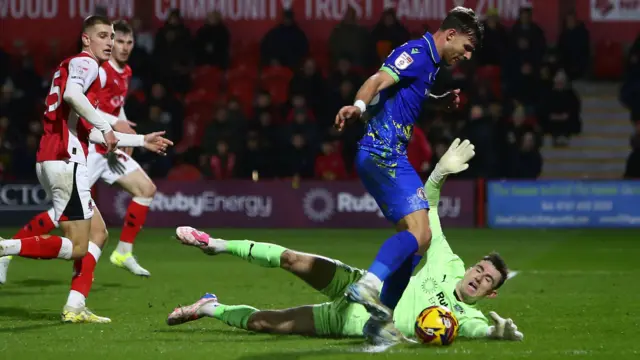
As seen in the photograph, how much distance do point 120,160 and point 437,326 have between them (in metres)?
5.20

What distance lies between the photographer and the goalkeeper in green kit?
7.46 m

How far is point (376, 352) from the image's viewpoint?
7.02 m

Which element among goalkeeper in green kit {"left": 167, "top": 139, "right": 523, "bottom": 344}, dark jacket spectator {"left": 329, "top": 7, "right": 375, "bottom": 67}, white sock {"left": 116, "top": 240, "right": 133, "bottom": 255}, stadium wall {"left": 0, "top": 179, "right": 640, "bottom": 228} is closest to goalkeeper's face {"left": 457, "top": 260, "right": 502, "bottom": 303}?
goalkeeper in green kit {"left": 167, "top": 139, "right": 523, "bottom": 344}

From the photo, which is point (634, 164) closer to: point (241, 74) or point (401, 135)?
point (241, 74)

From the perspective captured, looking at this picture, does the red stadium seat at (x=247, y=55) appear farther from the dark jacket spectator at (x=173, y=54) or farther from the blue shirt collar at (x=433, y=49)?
the blue shirt collar at (x=433, y=49)

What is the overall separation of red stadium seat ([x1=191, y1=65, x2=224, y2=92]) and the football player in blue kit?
49.0 feet

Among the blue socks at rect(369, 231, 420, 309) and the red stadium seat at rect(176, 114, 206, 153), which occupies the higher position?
the blue socks at rect(369, 231, 420, 309)

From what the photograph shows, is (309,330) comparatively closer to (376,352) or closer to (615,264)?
(376,352)

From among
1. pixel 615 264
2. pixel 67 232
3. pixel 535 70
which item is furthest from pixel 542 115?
pixel 67 232

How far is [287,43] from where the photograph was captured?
22.0m

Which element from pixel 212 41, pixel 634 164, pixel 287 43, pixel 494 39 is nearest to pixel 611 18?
pixel 494 39

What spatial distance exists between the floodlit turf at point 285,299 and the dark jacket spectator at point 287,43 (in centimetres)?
561

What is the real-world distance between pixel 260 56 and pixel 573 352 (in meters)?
16.3

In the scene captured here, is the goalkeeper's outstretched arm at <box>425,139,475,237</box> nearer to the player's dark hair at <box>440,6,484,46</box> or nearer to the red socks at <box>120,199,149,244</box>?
the player's dark hair at <box>440,6,484,46</box>
